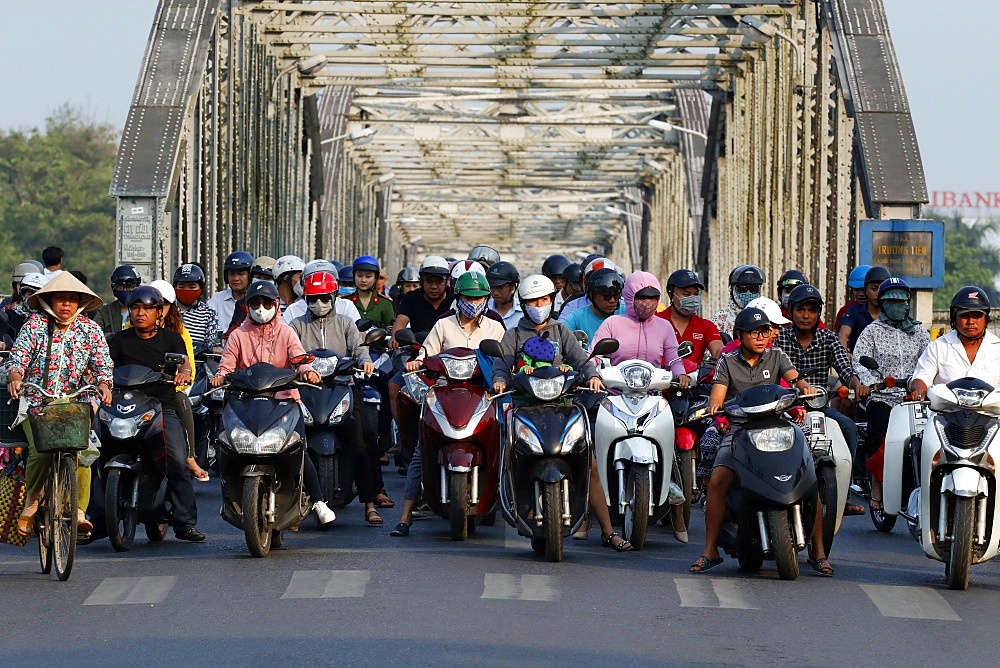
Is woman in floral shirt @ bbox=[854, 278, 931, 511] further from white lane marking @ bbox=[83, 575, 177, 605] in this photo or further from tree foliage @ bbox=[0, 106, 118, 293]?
tree foliage @ bbox=[0, 106, 118, 293]

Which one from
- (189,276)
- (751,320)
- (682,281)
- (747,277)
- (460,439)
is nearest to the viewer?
(751,320)

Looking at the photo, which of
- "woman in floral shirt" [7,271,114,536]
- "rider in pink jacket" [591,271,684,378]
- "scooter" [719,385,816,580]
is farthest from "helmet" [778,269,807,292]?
"woman in floral shirt" [7,271,114,536]

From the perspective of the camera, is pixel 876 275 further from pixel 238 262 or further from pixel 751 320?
pixel 238 262

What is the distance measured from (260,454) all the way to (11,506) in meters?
1.27

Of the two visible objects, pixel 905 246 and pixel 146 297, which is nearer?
pixel 146 297

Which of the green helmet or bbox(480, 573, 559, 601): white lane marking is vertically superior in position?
the green helmet

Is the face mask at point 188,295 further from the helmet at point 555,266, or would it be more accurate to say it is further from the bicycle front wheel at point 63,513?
the bicycle front wheel at point 63,513

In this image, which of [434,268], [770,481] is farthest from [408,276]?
[770,481]

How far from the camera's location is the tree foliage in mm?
77938

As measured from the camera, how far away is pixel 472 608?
8477 mm

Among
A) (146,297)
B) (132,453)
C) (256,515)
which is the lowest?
(256,515)

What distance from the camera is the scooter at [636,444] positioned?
1049 cm

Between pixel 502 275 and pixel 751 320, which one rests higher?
pixel 502 275

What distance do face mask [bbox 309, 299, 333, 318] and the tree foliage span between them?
65.5 meters
